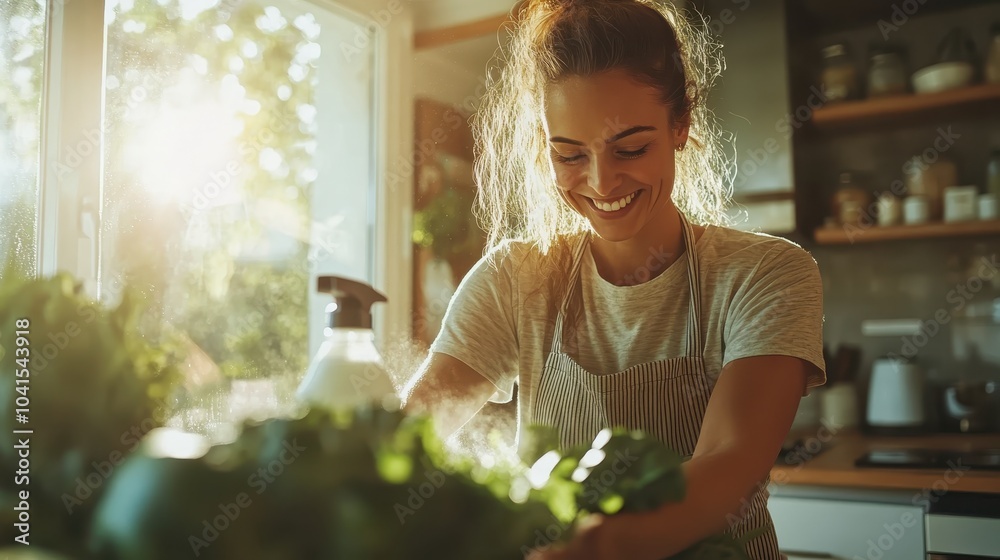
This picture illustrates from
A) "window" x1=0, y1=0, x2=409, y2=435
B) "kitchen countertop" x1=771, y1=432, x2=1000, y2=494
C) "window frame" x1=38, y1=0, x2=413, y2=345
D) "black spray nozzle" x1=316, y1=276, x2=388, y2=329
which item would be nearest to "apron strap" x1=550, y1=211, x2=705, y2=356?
"window" x1=0, y1=0, x2=409, y2=435

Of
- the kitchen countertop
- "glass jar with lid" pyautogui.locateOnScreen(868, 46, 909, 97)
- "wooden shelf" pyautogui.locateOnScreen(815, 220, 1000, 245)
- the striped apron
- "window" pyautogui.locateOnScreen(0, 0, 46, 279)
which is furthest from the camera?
"glass jar with lid" pyautogui.locateOnScreen(868, 46, 909, 97)

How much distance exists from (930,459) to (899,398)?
0.55 metres

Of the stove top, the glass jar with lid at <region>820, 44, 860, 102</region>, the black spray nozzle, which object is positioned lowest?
the stove top

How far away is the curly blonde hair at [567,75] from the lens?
948 mm

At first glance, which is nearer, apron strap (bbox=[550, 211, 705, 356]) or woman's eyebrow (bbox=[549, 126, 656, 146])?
woman's eyebrow (bbox=[549, 126, 656, 146])

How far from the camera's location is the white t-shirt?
0.91m

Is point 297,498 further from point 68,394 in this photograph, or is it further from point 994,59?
point 994,59

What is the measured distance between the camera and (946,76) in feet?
7.75

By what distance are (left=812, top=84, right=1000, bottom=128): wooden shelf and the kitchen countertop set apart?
0.98m

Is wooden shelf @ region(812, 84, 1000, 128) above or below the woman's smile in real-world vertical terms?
above

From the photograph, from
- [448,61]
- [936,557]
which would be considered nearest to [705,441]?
[936,557]

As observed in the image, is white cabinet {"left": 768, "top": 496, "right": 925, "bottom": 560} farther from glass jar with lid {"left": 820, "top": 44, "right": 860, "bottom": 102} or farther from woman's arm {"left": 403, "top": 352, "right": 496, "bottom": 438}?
glass jar with lid {"left": 820, "top": 44, "right": 860, "bottom": 102}

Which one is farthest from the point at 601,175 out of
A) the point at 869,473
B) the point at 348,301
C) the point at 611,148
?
the point at 869,473

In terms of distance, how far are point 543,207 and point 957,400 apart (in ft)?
5.79
